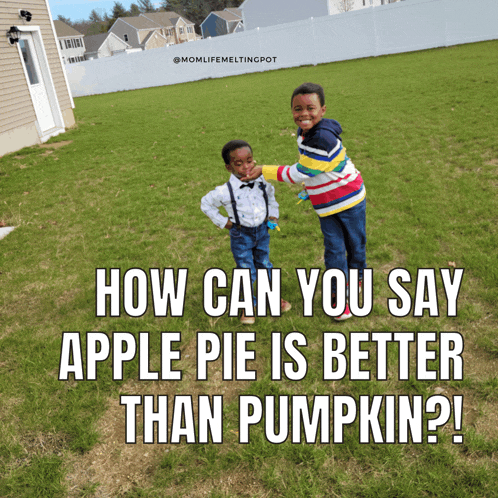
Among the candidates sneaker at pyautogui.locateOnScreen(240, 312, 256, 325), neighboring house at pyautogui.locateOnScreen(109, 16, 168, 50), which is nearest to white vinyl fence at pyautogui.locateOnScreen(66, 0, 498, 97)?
sneaker at pyautogui.locateOnScreen(240, 312, 256, 325)

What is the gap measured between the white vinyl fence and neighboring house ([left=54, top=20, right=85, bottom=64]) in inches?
1669

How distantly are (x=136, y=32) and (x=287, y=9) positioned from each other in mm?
44995

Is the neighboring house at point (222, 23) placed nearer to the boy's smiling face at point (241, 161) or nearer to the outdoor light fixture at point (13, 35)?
the outdoor light fixture at point (13, 35)

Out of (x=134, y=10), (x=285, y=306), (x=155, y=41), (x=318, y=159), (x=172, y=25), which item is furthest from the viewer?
(x=134, y=10)

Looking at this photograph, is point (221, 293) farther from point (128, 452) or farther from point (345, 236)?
point (128, 452)

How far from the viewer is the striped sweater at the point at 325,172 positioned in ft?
9.57

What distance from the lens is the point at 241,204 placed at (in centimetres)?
333

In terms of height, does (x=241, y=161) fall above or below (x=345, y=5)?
below

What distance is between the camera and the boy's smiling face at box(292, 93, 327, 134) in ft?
9.26

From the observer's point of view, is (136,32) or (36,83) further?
(136,32)

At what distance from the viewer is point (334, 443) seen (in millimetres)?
2559

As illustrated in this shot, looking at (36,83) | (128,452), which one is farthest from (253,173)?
(36,83)

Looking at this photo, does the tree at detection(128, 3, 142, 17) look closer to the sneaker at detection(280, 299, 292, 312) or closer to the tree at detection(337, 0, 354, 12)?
the tree at detection(337, 0, 354, 12)

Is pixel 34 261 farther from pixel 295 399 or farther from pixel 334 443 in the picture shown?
pixel 334 443
